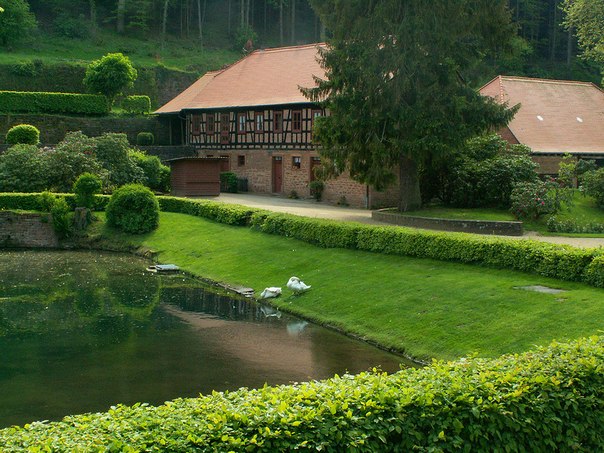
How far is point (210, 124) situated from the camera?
5100 cm

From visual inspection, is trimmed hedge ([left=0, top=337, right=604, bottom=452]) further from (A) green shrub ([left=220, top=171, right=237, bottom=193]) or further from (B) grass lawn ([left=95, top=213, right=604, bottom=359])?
(A) green shrub ([left=220, top=171, right=237, bottom=193])

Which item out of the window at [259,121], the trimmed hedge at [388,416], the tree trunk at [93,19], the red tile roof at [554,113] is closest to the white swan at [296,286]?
the trimmed hedge at [388,416]

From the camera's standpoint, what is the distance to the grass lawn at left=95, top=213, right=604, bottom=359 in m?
17.0

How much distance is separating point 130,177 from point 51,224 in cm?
706

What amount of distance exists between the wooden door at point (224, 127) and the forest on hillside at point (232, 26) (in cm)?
1997

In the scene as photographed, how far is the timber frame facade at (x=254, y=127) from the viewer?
144 feet

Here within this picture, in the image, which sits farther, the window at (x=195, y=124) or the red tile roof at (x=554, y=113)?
the window at (x=195, y=124)

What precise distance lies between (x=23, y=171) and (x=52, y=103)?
1454 cm

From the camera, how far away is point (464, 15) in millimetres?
30891

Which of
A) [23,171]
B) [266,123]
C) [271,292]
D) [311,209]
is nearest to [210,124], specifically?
[266,123]

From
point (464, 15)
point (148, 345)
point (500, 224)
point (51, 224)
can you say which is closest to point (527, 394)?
point (148, 345)

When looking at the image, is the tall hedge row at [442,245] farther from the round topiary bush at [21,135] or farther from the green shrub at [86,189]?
the round topiary bush at [21,135]

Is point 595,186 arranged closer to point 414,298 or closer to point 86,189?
point 414,298

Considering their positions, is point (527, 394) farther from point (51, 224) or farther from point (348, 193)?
point (348, 193)
